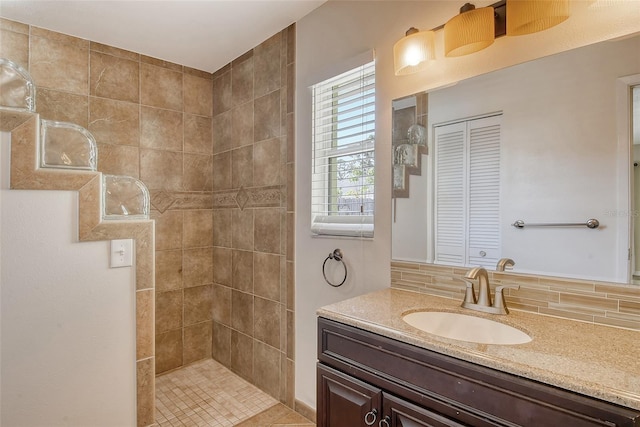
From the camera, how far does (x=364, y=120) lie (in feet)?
6.25

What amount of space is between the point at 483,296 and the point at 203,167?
2568 mm

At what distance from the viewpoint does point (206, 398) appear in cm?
249

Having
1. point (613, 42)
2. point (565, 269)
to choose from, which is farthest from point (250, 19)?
point (565, 269)

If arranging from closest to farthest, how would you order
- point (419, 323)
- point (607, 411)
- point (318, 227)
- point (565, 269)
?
1. point (607, 411)
2. point (565, 269)
3. point (419, 323)
4. point (318, 227)

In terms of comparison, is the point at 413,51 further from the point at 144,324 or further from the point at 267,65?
the point at 144,324

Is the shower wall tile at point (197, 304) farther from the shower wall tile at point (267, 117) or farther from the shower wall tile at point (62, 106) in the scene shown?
the shower wall tile at point (62, 106)

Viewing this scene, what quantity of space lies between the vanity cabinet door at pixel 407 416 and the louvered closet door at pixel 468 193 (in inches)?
26.8

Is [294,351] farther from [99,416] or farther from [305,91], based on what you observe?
[305,91]

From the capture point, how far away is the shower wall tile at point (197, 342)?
296cm

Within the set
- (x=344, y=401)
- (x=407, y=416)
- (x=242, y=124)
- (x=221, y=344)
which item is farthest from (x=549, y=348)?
(x=221, y=344)

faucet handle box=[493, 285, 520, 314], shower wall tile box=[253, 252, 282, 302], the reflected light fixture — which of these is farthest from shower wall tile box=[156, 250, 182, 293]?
faucet handle box=[493, 285, 520, 314]

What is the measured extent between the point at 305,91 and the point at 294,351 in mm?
1766

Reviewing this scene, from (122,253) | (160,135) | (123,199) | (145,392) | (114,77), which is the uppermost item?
(114,77)

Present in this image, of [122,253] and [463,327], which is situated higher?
[122,253]
